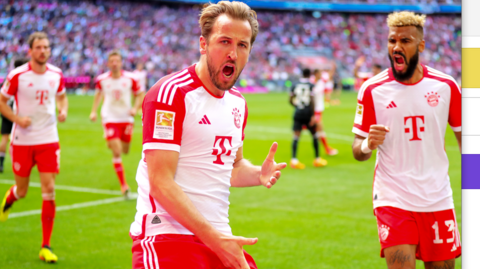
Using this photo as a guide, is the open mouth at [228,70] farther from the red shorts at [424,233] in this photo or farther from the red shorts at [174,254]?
the red shorts at [424,233]

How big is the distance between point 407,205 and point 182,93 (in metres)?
2.20

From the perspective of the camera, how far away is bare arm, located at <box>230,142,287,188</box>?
9.80 feet

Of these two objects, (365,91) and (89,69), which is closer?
(365,91)

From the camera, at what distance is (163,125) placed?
2652 mm

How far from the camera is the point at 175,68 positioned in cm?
4194

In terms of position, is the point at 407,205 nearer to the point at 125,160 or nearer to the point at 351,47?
the point at 125,160

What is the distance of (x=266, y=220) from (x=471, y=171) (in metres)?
4.20

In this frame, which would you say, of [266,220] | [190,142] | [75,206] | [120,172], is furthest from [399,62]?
[120,172]

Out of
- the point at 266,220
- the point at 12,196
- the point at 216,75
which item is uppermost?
the point at 216,75

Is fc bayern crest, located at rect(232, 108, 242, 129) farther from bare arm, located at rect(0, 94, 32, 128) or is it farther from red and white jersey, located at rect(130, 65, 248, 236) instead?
bare arm, located at rect(0, 94, 32, 128)

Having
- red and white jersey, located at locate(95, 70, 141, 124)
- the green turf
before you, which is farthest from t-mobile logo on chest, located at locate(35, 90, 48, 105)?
red and white jersey, located at locate(95, 70, 141, 124)

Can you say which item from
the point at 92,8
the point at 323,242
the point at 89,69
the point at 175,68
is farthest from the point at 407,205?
the point at 92,8

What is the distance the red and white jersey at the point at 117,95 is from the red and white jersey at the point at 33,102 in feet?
11.3

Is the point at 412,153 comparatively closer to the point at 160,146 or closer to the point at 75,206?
the point at 160,146
